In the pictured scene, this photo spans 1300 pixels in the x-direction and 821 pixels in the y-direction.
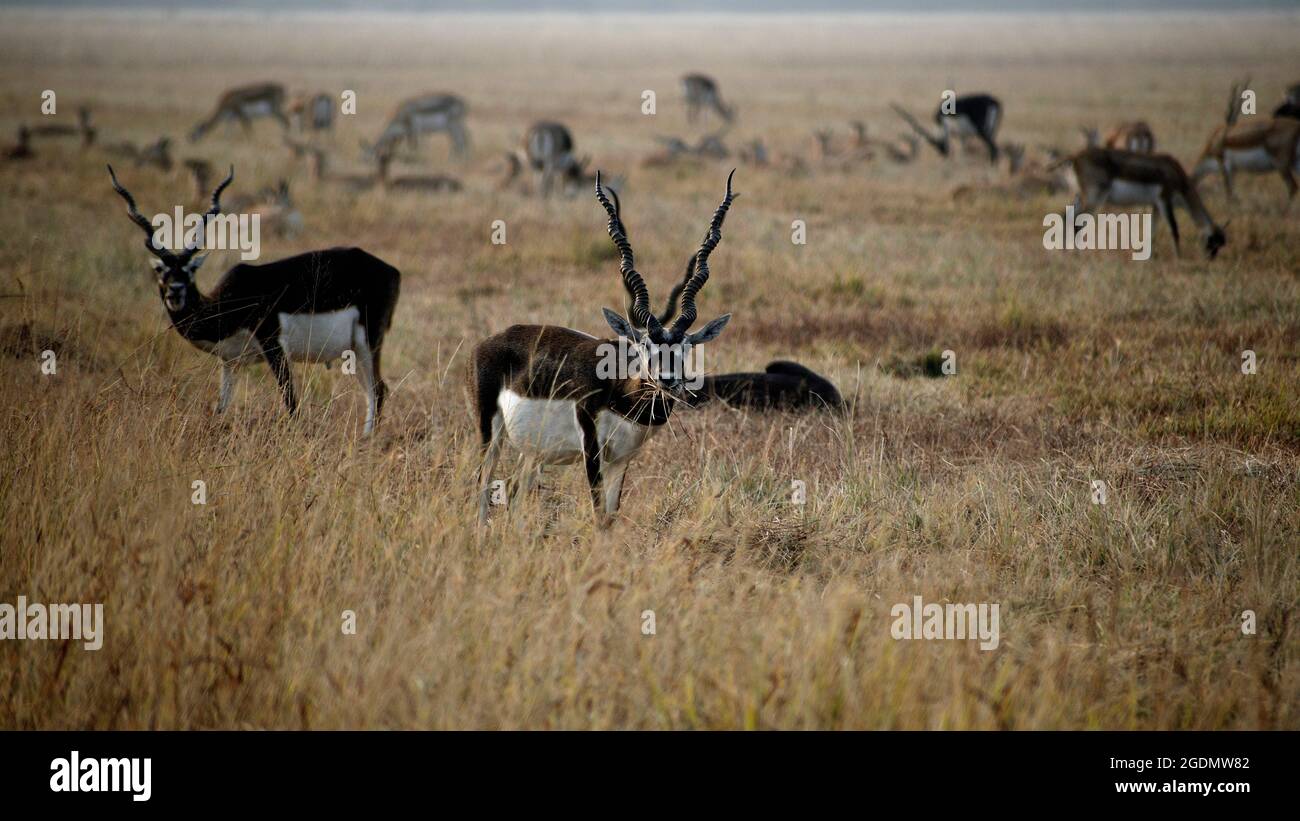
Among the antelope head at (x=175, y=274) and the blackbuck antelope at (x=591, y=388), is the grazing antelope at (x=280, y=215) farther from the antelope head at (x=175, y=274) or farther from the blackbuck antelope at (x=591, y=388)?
the blackbuck antelope at (x=591, y=388)

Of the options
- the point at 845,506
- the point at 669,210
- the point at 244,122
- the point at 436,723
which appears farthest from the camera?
the point at 244,122

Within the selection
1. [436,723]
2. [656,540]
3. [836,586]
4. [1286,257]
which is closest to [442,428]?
[656,540]

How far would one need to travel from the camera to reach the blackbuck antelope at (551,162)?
19.3 metres

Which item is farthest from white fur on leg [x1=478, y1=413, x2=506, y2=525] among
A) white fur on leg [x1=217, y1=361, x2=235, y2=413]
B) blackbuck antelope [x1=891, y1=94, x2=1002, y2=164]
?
blackbuck antelope [x1=891, y1=94, x2=1002, y2=164]

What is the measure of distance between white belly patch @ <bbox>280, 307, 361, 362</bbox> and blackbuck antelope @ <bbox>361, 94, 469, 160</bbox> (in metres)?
19.1

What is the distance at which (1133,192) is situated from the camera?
13.4 metres

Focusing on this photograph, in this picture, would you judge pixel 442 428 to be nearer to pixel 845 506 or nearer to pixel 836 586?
pixel 845 506

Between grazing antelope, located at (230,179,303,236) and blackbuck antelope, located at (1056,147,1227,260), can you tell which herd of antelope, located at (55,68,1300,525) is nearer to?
blackbuck antelope, located at (1056,147,1227,260)

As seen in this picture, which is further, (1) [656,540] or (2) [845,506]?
(2) [845,506]

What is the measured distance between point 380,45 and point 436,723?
98089 millimetres

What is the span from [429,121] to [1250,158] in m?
17.4

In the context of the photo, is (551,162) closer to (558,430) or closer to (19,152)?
(19,152)

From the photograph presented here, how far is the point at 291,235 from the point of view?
1448 cm

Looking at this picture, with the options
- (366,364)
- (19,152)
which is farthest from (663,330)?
(19,152)
